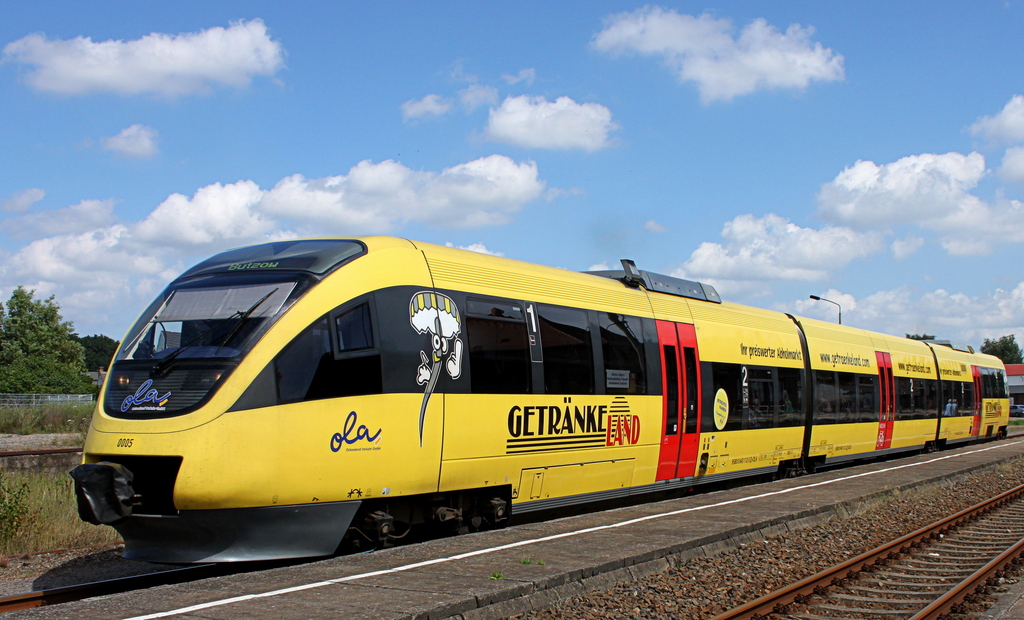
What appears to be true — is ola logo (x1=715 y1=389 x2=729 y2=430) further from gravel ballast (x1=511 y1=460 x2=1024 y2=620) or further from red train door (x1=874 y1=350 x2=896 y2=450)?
red train door (x1=874 y1=350 x2=896 y2=450)

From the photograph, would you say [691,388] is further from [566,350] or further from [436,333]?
[436,333]

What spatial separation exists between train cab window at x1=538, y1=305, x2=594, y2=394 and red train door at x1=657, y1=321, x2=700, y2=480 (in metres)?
2.19

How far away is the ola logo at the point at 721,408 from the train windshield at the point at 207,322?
28.4ft

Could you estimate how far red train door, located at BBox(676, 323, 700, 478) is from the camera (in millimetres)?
13773

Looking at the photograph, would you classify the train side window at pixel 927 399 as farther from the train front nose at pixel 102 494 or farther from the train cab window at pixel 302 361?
the train front nose at pixel 102 494

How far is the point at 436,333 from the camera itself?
364 inches

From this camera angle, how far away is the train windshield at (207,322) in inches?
316

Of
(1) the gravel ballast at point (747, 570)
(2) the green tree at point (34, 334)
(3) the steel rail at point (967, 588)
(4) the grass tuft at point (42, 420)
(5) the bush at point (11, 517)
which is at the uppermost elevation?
(2) the green tree at point (34, 334)

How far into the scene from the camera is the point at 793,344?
18.1 m

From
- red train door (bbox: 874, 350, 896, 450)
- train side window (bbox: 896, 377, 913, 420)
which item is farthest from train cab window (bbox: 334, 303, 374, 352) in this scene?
train side window (bbox: 896, 377, 913, 420)

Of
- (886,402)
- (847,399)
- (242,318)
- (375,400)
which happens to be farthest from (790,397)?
(242,318)

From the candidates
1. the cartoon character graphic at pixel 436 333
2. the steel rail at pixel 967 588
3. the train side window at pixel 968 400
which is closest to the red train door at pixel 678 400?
the steel rail at pixel 967 588

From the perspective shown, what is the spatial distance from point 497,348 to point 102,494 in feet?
14.3

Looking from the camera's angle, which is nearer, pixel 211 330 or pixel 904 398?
pixel 211 330
